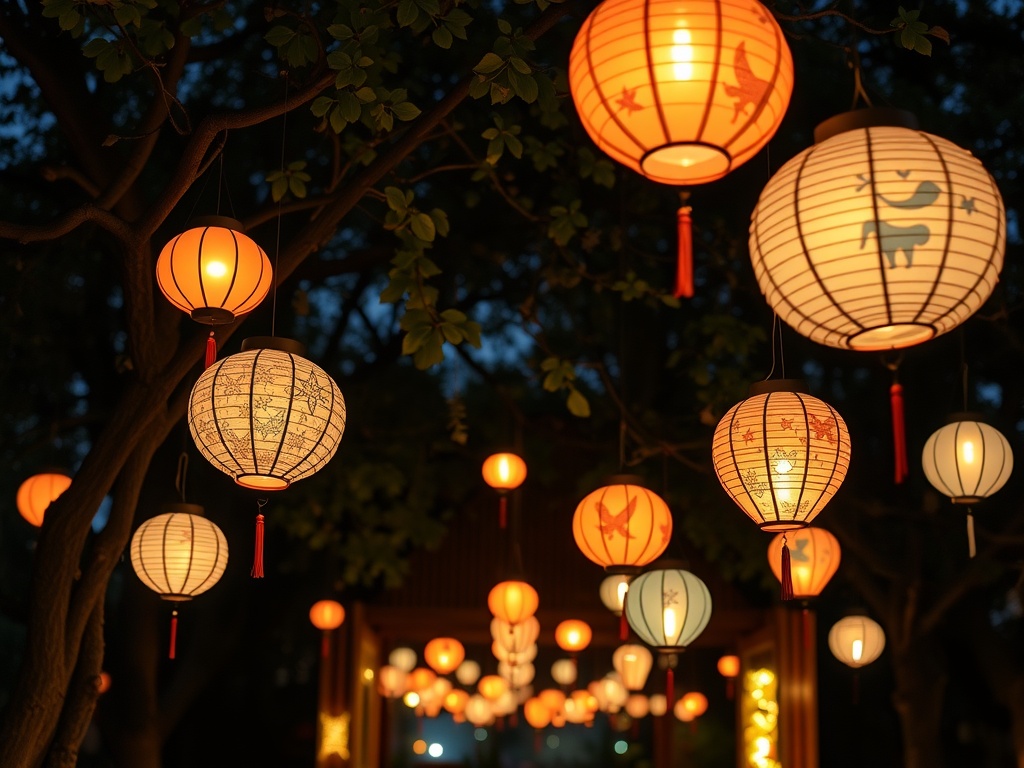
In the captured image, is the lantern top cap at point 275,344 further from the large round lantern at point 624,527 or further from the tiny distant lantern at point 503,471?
the tiny distant lantern at point 503,471

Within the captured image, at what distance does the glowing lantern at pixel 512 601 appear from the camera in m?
8.14

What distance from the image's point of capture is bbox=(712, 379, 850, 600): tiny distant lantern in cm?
381

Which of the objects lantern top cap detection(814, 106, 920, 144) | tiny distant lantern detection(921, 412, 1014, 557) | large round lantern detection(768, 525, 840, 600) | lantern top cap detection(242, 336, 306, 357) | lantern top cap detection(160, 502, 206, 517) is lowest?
large round lantern detection(768, 525, 840, 600)

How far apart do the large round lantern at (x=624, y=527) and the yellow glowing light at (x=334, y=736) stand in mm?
4881

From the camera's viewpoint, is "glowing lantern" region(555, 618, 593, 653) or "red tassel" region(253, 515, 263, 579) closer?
"red tassel" region(253, 515, 263, 579)

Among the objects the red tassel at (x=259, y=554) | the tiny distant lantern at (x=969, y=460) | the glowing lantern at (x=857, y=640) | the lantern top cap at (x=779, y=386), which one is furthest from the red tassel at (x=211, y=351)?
the glowing lantern at (x=857, y=640)

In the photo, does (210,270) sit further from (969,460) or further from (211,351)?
(969,460)

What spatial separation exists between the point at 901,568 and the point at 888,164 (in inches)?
235

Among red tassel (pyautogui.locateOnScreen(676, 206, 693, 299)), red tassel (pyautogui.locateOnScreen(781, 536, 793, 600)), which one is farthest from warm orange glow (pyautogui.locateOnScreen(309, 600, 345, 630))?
red tassel (pyautogui.locateOnScreen(676, 206, 693, 299))

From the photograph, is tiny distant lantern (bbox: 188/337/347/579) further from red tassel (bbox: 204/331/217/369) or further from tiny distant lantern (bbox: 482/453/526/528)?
tiny distant lantern (bbox: 482/453/526/528)

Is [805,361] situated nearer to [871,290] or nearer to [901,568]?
[901,568]

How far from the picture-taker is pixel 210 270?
12.9ft

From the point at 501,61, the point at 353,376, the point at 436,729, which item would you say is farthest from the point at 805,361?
the point at 436,729

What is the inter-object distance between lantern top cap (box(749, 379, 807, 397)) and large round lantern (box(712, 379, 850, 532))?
0.17 feet
